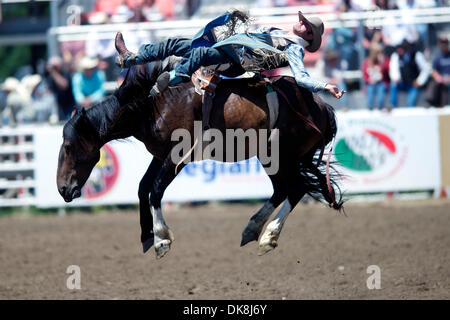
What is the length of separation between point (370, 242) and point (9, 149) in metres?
5.81

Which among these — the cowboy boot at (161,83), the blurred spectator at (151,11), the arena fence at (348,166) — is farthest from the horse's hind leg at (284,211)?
the blurred spectator at (151,11)

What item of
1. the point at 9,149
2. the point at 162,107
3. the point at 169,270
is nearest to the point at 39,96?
the point at 9,149

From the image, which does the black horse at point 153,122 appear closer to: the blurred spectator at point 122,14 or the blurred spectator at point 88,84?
the blurred spectator at point 88,84

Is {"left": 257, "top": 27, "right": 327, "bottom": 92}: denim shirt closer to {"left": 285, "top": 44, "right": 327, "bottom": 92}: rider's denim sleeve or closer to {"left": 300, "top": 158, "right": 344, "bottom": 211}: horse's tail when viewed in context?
{"left": 285, "top": 44, "right": 327, "bottom": 92}: rider's denim sleeve

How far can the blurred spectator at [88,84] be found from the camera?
439 inches

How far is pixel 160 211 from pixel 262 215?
0.89m

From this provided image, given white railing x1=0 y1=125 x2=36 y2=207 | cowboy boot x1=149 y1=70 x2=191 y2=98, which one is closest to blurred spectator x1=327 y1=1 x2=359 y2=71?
white railing x1=0 y1=125 x2=36 y2=207

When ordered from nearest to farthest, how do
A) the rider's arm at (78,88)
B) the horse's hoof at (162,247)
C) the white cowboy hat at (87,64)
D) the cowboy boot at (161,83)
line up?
the horse's hoof at (162,247) → the cowboy boot at (161,83) → the white cowboy hat at (87,64) → the rider's arm at (78,88)

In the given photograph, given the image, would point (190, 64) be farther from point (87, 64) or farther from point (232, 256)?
point (87, 64)

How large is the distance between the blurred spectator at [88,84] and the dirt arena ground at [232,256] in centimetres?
180

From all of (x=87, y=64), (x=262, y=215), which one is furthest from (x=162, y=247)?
(x=87, y=64)
